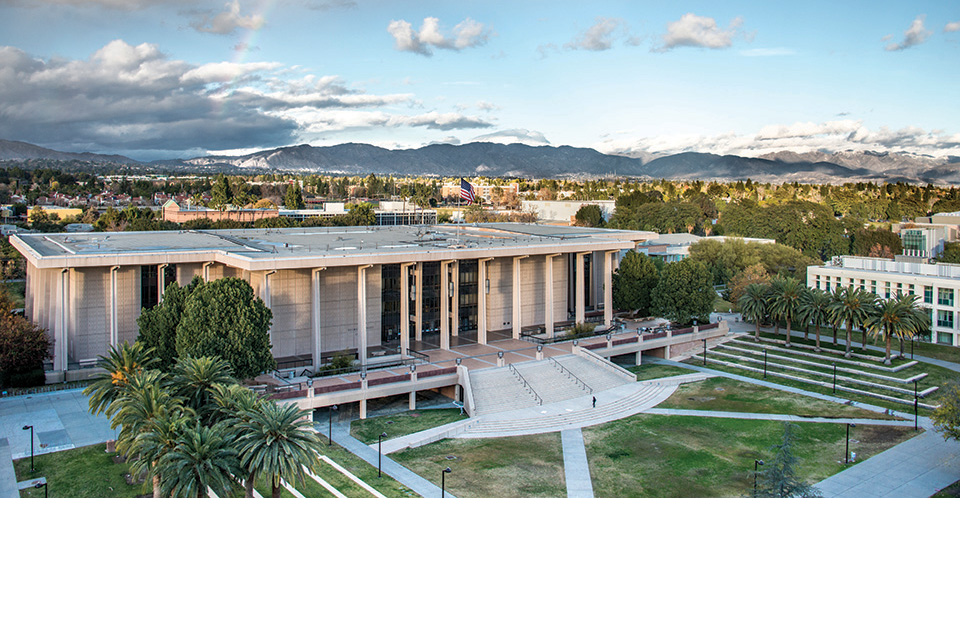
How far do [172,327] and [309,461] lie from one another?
43.4 feet

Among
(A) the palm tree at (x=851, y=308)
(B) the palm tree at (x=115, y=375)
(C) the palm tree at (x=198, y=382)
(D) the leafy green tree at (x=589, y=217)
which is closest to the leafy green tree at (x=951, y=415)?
(A) the palm tree at (x=851, y=308)

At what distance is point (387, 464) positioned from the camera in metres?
25.8

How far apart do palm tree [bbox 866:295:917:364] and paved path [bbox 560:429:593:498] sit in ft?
65.4

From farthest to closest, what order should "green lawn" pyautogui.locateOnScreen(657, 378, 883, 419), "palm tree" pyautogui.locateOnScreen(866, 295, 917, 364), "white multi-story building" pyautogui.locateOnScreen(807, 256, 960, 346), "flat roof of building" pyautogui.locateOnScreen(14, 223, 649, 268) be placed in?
"white multi-story building" pyautogui.locateOnScreen(807, 256, 960, 346), "palm tree" pyautogui.locateOnScreen(866, 295, 917, 364), "flat roof of building" pyautogui.locateOnScreen(14, 223, 649, 268), "green lawn" pyautogui.locateOnScreen(657, 378, 883, 419)

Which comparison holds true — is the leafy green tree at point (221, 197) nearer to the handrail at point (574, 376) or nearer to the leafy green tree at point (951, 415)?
the handrail at point (574, 376)

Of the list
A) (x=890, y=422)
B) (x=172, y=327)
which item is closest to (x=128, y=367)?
(x=172, y=327)

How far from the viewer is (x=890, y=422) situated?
30.8 meters

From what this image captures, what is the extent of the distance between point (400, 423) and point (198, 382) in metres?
9.38

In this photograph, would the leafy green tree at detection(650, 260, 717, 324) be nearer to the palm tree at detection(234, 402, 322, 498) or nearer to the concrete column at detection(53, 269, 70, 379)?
the palm tree at detection(234, 402, 322, 498)

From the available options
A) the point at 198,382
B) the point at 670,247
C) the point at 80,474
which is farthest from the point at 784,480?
the point at 670,247

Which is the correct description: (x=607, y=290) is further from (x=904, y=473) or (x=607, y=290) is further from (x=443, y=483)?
(x=443, y=483)

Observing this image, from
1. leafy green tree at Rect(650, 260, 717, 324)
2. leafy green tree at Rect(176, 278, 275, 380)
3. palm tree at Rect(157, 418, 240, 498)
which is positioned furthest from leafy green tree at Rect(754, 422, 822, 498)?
leafy green tree at Rect(650, 260, 717, 324)

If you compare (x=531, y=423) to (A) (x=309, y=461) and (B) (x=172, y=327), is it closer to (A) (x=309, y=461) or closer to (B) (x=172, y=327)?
(A) (x=309, y=461)

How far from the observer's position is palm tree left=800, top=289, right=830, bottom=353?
136 feet
